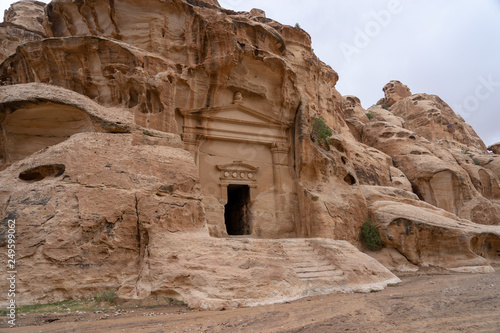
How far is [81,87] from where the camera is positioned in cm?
995

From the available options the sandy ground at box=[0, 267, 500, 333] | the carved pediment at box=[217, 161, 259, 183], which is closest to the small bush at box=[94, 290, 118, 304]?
the sandy ground at box=[0, 267, 500, 333]

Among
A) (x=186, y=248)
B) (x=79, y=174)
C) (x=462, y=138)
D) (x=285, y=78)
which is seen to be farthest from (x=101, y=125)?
(x=462, y=138)

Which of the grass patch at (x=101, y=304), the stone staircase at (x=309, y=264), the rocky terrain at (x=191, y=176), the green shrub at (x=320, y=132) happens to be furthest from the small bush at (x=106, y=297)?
the green shrub at (x=320, y=132)

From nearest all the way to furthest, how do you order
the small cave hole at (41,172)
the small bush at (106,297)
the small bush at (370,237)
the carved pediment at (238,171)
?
the small bush at (106,297), the small cave hole at (41,172), the small bush at (370,237), the carved pediment at (238,171)

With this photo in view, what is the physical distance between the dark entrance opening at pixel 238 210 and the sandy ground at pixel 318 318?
6485mm

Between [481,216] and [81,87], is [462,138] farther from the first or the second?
[81,87]

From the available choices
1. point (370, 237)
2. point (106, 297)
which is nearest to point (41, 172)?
point (106, 297)

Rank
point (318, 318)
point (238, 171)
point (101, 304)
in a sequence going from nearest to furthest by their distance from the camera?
point (318, 318) < point (101, 304) < point (238, 171)

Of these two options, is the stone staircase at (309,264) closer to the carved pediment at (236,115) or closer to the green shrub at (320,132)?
the green shrub at (320,132)

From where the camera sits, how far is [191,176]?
24.3ft

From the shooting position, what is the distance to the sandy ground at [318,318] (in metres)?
4.00

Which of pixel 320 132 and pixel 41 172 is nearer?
pixel 41 172

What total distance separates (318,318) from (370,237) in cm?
756

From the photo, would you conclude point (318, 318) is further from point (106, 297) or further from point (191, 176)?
point (191, 176)
